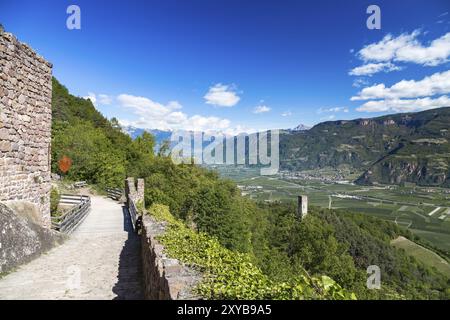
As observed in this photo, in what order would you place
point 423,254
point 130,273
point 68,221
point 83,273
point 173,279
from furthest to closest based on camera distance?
point 423,254 → point 68,221 → point 130,273 → point 83,273 → point 173,279

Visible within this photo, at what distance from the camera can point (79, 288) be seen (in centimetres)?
605

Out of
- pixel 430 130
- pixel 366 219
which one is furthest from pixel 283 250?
pixel 430 130

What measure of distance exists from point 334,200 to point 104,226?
117m

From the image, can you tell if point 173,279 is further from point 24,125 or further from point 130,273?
point 24,125

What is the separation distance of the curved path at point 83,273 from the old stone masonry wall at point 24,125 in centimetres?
165

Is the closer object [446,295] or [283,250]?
[283,250]

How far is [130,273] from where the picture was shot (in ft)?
23.8

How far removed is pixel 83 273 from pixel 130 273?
42.6 inches

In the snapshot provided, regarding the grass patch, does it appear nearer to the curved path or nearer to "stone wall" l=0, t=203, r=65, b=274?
the curved path

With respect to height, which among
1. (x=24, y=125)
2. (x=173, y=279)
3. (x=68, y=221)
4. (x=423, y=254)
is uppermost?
(x=24, y=125)

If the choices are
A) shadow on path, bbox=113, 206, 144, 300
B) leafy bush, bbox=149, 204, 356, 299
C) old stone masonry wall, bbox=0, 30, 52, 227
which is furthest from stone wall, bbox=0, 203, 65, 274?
leafy bush, bbox=149, 204, 356, 299

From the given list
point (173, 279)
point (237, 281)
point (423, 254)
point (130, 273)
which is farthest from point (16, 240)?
point (423, 254)

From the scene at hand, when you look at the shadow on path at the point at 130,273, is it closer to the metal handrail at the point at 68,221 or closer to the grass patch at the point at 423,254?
the metal handrail at the point at 68,221

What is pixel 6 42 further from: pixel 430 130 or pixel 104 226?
pixel 430 130
